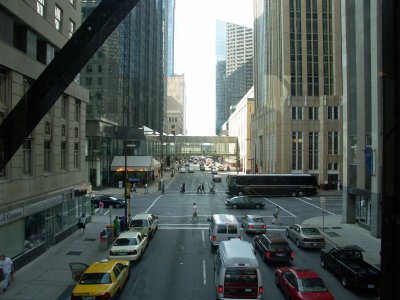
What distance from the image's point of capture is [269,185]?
50781 millimetres

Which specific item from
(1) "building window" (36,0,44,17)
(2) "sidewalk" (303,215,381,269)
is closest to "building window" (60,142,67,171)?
(1) "building window" (36,0,44,17)

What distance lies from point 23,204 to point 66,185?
7866mm

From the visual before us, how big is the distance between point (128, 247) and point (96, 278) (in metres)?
5.41

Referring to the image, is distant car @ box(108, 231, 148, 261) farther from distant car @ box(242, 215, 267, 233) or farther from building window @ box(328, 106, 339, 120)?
building window @ box(328, 106, 339, 120)

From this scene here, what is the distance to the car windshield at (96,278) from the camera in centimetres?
1367

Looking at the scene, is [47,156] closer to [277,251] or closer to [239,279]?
[277,251]

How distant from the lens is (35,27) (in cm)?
2078

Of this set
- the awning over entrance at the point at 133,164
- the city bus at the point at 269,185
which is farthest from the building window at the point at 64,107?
the awning over entrance at the point at 133,164

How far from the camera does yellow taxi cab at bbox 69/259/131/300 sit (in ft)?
42.5

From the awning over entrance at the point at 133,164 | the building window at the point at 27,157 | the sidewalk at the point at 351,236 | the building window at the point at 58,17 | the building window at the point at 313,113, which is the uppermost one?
the building window at the point at 58,17

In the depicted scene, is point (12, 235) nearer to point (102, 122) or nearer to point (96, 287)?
point (96, 287)

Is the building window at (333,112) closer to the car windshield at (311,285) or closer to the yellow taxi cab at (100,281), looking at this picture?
the car windshield at (311,285)

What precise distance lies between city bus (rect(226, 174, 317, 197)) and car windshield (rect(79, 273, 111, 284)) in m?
37.7

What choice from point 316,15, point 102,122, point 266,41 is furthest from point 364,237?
point 266,41
